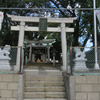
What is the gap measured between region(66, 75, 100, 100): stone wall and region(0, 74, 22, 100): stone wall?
6.72 feet

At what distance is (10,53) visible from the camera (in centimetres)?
572

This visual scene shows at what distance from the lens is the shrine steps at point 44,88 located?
484 cm

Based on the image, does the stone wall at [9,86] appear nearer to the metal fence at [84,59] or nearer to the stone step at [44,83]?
the stone step at [44,83]

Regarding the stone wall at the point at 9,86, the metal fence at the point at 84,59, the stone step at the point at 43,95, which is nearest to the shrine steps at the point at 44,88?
the stone step at the point at 43,95

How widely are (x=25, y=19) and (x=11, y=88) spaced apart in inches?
195

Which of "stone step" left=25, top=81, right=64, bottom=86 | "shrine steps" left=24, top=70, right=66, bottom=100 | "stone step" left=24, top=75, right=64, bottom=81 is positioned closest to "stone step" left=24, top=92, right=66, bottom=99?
"shrine steps" left=24, top=70, right=66, bottom=100

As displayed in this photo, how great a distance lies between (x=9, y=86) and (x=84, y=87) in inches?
114

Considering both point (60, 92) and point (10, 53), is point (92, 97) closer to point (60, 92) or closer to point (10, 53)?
point (60, 92)

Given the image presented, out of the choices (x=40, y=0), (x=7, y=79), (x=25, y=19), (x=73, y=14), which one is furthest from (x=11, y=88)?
(x=73, y=14)

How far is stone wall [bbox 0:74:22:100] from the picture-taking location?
4469 millimetres

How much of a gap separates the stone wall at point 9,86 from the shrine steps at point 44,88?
55cm

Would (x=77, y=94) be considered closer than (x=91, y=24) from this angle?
Yes

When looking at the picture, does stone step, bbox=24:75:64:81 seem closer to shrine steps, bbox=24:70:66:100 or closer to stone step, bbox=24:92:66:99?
shrine steps, bbox=24:70:66:100

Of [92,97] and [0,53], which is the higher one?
[0,53]
